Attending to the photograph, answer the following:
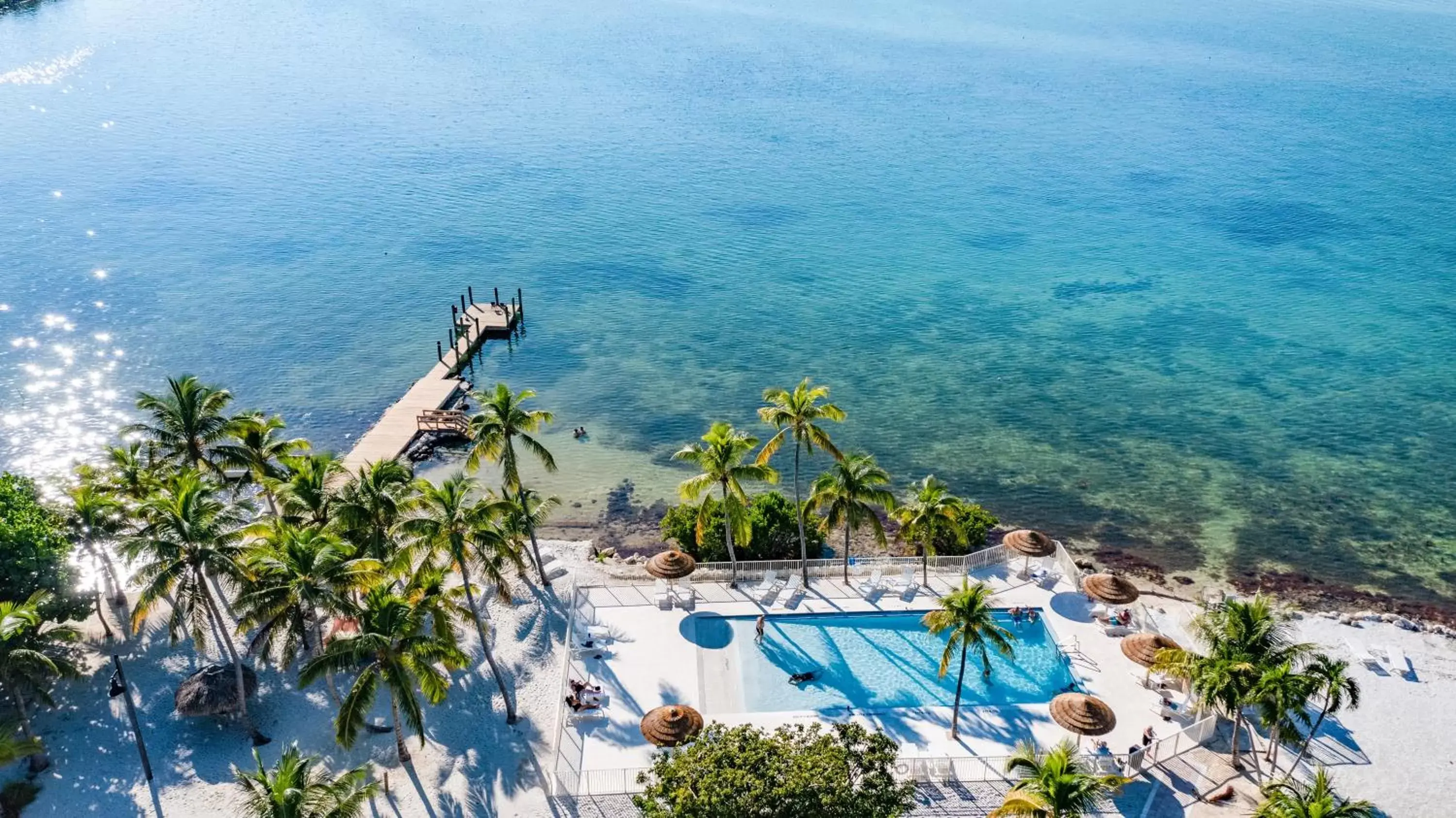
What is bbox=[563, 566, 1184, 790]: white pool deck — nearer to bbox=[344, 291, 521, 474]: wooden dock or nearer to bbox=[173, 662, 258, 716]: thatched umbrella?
bbox=[173, 662, 258, 716]: thatched umbrella

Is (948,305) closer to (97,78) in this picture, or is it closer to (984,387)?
(984,387)

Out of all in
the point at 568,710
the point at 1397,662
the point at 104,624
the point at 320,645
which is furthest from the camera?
the point at 104,624

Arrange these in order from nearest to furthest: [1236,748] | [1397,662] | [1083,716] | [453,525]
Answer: [1083,716], [1236,748], [453,525], [1397,662]

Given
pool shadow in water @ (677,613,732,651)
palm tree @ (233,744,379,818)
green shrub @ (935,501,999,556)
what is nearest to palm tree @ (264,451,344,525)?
palm tree @ (233,744,379,818)

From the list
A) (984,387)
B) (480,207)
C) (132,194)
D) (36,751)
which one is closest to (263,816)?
(36,751)

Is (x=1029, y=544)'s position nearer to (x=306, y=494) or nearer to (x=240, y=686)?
(x=306, y=494)

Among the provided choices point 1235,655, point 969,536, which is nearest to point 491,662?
point 969,536

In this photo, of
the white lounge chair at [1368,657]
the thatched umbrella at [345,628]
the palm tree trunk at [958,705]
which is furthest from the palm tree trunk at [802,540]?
the white lounge chair at [1368,657]

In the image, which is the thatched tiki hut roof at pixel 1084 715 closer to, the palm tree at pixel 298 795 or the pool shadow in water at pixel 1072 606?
the pool shadow in water at pixel 1072 606
